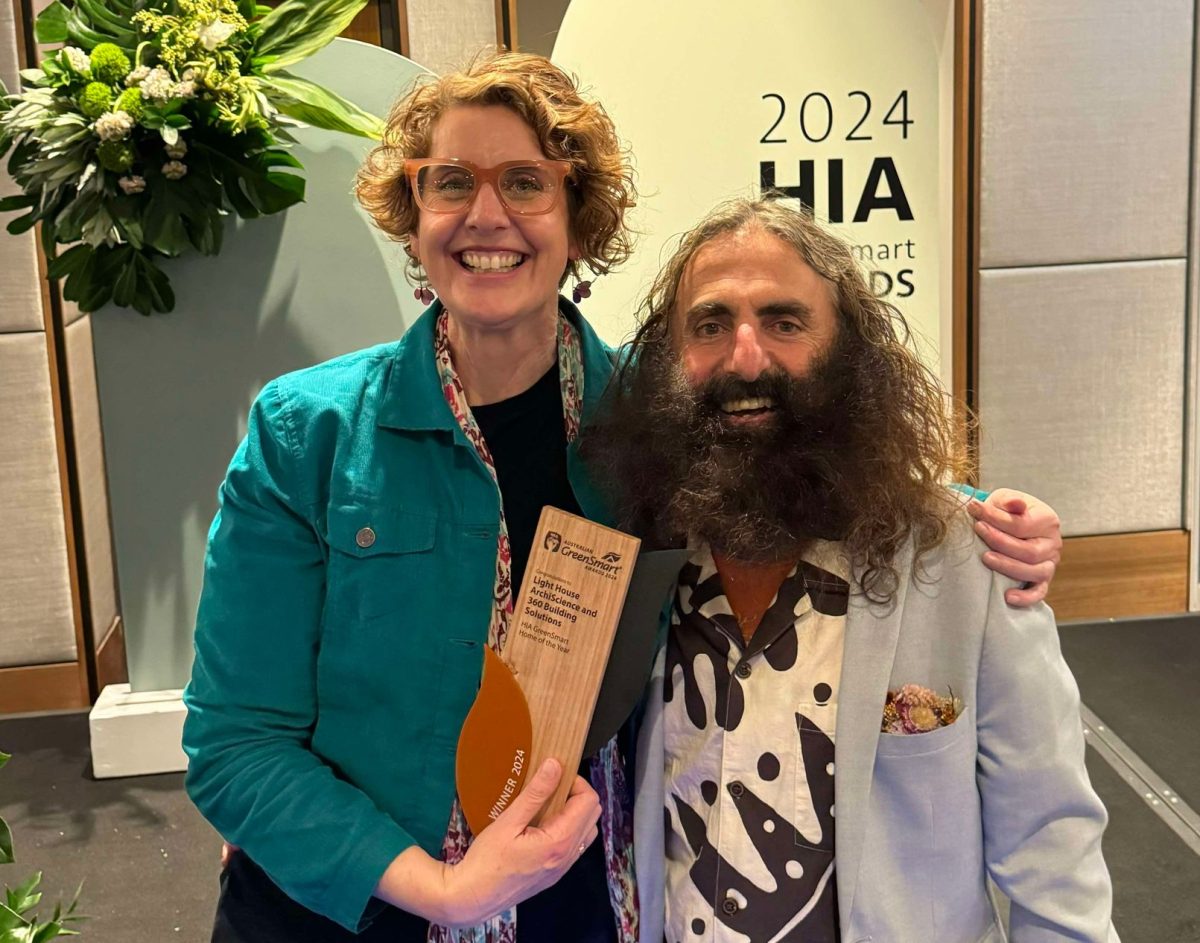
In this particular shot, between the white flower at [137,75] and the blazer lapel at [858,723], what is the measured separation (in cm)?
218

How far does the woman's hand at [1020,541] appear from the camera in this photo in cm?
129

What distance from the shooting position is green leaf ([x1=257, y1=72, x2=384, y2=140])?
283 cm

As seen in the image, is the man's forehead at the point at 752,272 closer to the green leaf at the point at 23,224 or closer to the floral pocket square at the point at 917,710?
the floral pocket square at the point at 917,710

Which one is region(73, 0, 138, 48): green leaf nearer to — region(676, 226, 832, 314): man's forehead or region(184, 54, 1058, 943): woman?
region(184, 54, 1058, 943): woman

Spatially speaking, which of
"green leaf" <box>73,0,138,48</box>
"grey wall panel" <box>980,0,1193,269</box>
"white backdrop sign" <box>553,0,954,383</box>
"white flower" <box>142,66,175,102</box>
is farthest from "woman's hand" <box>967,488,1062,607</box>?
"grey wall panel" <box>980,0,1193,269</box>

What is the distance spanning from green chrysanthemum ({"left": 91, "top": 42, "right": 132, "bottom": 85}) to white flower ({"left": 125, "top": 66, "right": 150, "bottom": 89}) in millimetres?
31

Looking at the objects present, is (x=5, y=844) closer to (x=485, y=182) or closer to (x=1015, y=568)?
(x=485, y=182)

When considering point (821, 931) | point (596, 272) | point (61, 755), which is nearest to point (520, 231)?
point (596, 272)

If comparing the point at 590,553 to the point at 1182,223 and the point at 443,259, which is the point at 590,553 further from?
the point at 1182,223

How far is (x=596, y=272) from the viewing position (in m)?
1.66

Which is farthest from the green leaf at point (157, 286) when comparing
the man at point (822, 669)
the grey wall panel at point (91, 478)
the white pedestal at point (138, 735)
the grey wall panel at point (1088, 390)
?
the grey wall panel at point (1088, 390)

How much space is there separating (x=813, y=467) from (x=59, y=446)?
114 inches

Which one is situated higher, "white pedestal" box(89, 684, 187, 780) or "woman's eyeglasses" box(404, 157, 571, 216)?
"woman's eyeglasses" box(404, 157, 571, 216)

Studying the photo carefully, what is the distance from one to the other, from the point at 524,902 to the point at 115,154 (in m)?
2.05
